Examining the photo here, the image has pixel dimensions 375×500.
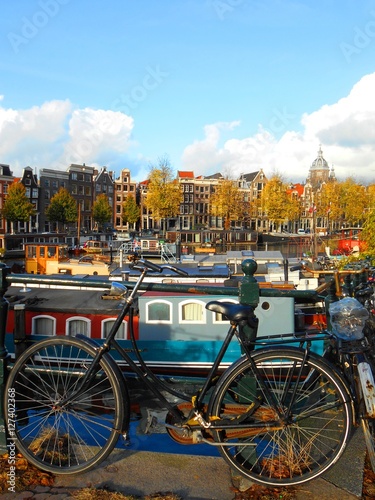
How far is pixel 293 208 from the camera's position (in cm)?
5991

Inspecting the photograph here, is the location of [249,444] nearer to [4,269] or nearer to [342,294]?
[342,294]

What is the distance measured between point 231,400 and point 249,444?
0.25 metres

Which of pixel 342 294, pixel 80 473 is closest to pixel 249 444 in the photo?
pixel 80 473

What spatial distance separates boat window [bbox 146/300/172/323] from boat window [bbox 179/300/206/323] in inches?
11.7

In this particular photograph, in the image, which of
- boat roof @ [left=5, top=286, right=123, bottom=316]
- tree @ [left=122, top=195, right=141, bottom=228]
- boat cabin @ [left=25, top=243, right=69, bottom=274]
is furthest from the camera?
tree @ [left=122, top=195, right=141, bottom=228]

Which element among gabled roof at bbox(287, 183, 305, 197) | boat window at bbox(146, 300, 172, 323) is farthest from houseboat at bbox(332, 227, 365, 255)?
gabled roof at bbox(287, 183, 305, 197)

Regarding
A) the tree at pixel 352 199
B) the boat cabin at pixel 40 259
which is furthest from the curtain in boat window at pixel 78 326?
the tree at pixel 352 199

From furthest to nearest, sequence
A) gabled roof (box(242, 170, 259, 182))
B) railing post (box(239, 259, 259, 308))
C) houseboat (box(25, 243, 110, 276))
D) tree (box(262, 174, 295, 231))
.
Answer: gabled roof (box(242, 170, 259, 182))
tree (box(262, 174, 295, 231))
houseboat (box(25, 243, 110, 276))
railing post (box(239, 259, 259, 308))

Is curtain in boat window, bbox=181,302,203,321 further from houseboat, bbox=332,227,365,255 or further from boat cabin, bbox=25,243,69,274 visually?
boat cabin, bbox=25,243,69,274

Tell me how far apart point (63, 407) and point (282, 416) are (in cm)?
133

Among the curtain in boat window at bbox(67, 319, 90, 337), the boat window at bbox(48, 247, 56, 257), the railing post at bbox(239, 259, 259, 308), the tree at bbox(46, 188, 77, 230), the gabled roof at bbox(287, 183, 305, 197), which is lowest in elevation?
the curtain in boat window at bbox(67, 319, 90, 337)

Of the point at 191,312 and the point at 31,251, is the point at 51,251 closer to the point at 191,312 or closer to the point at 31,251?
the point at 31,251

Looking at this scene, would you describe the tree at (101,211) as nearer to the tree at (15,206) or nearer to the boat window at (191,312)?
the tree at (15,206)

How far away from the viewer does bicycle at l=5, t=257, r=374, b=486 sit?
8.27ft
